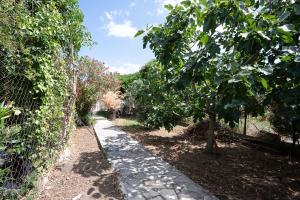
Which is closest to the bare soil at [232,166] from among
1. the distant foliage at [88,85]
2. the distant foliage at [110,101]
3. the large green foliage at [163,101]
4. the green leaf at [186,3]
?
the large green foliage at [163,101]

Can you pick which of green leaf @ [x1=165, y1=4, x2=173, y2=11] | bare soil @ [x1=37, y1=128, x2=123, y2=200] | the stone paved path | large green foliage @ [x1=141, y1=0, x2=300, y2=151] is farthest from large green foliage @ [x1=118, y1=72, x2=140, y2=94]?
green leaf @ [x1=165, y1=4, x2=173, y2=11]

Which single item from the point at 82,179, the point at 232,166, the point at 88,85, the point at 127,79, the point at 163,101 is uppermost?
the point at 127,79

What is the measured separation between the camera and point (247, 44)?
2.96 meters

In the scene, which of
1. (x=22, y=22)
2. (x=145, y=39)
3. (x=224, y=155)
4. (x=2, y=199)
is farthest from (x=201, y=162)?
(x=22, y=22)

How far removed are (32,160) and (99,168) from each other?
63.1 inches

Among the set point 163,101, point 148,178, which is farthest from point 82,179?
point 163,101

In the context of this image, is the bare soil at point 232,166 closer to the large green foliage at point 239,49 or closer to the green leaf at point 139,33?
the large green foliage at point 239,49

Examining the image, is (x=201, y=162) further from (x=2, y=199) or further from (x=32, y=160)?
(x=2, y=199)

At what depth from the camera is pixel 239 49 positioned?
130 inches

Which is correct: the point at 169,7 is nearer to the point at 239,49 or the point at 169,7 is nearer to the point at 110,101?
the point at 239,49

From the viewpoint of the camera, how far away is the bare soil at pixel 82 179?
3812 mm

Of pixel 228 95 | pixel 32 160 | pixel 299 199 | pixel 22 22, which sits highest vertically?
pixel 22 22

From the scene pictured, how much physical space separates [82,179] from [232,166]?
3.50 m

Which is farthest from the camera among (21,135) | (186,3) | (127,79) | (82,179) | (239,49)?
(127,79)
